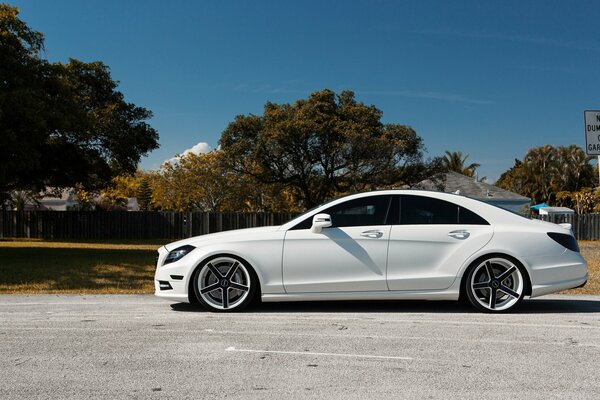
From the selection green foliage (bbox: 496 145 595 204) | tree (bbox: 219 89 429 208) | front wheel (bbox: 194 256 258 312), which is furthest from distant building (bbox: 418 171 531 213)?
front wheel (bbox: 194 256 258 312)

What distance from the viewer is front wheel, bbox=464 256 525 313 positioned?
22.8 feet

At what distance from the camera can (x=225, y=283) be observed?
6.97m

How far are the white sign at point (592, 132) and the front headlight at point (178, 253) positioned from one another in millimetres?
6919

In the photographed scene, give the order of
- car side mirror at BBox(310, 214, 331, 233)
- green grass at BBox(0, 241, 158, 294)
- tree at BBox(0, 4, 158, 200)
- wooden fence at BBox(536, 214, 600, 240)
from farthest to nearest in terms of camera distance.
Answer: wooden fence at BBox(536, 214, 600, 240), tree at BBox(0, 4, 158, 200), green grass at BBox(0, 241, 158, 294), car side mirror at BBox(310, 214, 331, 233)

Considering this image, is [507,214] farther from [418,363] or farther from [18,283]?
[18,283]

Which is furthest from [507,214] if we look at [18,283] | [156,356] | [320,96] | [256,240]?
[320,96]

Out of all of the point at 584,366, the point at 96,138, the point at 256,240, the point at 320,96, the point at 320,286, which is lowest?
the point at 584,366

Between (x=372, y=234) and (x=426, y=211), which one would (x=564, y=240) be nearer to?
(x=426, y=211)

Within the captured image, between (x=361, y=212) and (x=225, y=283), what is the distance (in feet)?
5.91

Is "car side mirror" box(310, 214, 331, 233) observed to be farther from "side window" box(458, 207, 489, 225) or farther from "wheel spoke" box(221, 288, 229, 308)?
"side window" box(458, 207, 489, 225)

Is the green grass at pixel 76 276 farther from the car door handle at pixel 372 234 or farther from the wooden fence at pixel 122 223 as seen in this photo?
the wooden fence at pixel 122 223

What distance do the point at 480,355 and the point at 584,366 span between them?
799 mm

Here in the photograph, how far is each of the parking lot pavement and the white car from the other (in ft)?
0.85

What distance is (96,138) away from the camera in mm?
26375
